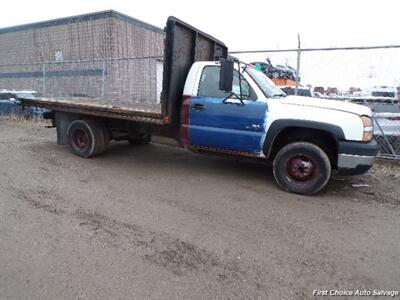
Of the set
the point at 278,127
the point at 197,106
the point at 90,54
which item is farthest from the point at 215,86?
the point at 90,54

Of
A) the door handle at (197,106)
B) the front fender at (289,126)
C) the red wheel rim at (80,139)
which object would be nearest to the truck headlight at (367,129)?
the front fender at (289,126)

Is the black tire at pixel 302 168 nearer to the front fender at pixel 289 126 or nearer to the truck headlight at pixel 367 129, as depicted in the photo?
the front fender at pixel 289 126

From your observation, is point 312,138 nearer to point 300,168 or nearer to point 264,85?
point 300,168

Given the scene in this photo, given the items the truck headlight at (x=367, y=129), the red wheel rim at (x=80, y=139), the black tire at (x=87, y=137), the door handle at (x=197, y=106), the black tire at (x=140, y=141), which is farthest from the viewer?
the black tire at (x=140, y=141)

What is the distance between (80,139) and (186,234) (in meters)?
4.30

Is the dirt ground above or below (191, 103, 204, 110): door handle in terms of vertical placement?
below

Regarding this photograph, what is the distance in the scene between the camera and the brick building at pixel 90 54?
Result: 16969 millimetres

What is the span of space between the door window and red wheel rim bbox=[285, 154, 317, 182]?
45.9 inches

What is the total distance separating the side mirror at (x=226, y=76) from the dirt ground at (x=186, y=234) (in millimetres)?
1570

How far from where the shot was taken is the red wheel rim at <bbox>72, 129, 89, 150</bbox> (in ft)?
24.0

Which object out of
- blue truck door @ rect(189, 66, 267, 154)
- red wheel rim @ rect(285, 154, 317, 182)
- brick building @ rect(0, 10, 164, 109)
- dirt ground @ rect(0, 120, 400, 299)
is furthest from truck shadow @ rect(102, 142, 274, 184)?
brick building @ rect(0, 10, 164, 109)

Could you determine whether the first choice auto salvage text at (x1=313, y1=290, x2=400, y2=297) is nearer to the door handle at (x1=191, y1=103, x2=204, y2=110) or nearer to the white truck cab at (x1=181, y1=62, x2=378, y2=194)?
the white truck cab at (x1=181, y1=62, x2=378, y2=194)

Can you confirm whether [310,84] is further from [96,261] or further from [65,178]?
[96,261]

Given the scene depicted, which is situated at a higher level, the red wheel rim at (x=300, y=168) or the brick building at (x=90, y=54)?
the brick building at (x=90, y=54)
